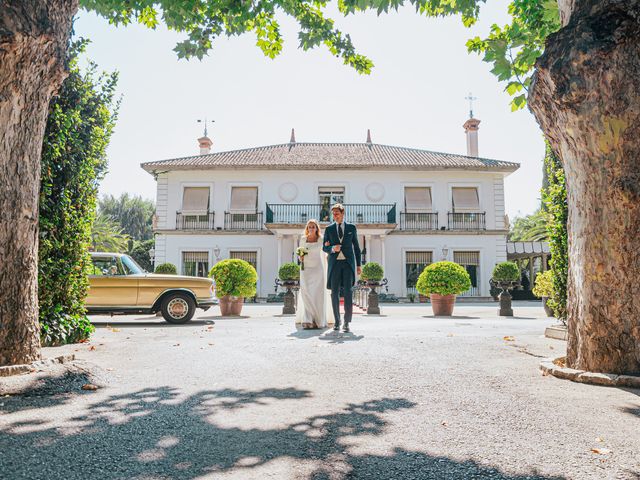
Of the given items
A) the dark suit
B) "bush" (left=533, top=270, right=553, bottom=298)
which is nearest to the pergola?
"bush" (left=533, top=270, right=553, bottom=298)

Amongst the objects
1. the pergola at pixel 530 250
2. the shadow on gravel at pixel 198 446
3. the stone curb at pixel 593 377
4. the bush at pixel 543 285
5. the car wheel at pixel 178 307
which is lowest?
the shadow on gravel at pixel 198 446

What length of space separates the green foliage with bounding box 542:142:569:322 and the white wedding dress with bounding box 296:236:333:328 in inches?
126

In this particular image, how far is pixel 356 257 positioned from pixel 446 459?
16.8 feet

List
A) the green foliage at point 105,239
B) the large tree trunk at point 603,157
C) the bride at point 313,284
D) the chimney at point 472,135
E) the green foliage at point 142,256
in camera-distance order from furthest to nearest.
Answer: the green foliage at point 142,256 → the green foliage at point 105,239 → the chimney at point 472,135 → the bride at point 313,284 → the large tree trunk at point 603,157

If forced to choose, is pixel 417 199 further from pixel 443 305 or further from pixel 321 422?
pixel 321 422

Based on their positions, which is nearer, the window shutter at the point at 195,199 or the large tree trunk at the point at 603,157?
the large tree trunk at the point at 603,157

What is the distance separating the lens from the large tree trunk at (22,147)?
3406mm

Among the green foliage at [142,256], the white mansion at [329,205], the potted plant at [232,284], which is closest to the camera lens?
the potted plant at [232,284]

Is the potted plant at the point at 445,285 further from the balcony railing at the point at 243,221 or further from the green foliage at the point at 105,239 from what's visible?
the green foliage at the point at 105,239

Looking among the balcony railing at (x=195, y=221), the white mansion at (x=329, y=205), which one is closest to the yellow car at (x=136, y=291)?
the white mansion at (x=329, y=205)

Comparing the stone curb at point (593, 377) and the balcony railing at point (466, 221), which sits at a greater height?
the balcony railing at point (466, 221)

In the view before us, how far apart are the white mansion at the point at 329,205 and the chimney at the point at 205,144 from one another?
492cm

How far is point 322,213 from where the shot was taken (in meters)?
26.8

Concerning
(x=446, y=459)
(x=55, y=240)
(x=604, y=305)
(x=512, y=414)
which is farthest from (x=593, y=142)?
(x=55, y=240)
